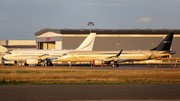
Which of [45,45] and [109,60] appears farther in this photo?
[45,45]

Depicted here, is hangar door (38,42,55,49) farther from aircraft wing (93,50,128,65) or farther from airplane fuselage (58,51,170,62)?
aircraft wing (93,50,128,65)

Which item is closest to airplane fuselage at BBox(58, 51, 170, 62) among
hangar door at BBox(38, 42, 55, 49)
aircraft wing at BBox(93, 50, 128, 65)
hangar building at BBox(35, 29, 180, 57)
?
aircraft wing at BBox(93, 50, 128, 65)

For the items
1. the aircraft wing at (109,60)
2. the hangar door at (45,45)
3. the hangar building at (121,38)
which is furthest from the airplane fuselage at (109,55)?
the hangar door at (45,45)

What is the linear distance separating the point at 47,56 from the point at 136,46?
3825cm

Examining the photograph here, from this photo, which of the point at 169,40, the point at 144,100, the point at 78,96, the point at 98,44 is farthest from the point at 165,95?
→ the point at 98,44

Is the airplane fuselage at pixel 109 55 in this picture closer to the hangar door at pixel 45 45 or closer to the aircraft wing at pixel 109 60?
the aircraft wing at pixel 109 60

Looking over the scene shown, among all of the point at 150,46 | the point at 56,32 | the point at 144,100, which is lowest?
the point at 144,100

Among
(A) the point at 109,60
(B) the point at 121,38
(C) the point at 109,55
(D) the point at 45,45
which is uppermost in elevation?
(B) the point at 121,38

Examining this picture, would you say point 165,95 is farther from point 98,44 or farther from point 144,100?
point 98,44

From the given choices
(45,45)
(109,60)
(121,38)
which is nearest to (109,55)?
(109,60)

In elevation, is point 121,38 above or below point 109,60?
above

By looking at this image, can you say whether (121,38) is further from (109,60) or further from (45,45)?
(109,60)

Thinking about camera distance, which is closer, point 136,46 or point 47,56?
point 47,56

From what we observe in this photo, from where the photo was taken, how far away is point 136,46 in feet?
267
